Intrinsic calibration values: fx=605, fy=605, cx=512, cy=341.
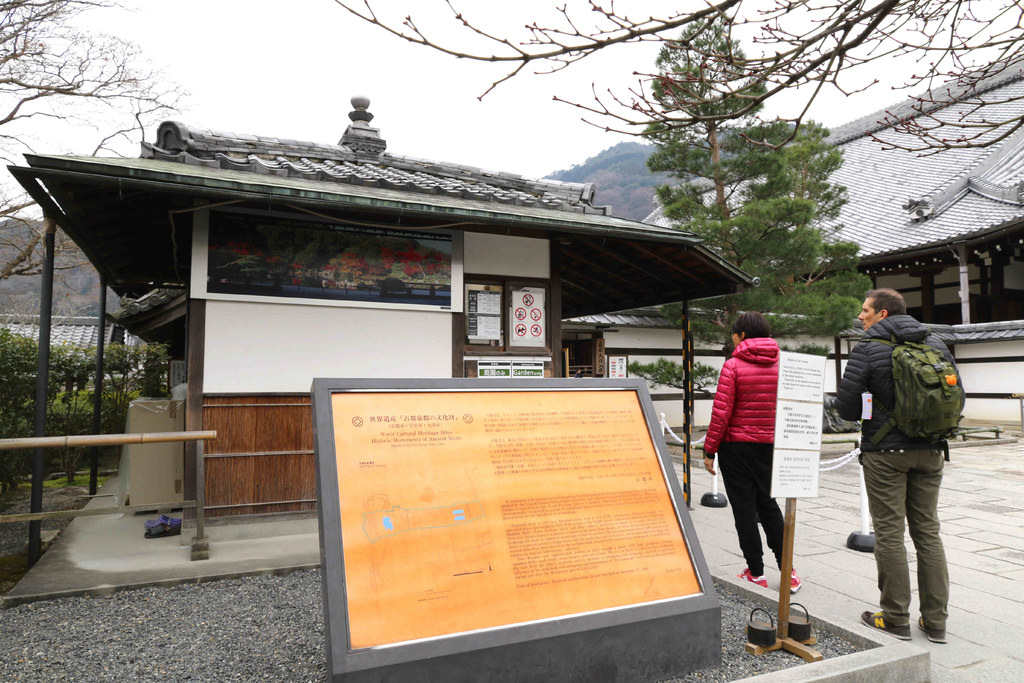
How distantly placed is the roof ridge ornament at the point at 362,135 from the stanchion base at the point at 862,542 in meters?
7.16

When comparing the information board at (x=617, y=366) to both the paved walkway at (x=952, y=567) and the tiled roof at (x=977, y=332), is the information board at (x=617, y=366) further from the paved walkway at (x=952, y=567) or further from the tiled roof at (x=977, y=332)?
the tiled roof at (x=977, y=332)

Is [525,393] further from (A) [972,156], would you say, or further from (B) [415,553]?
(A) [972,156]

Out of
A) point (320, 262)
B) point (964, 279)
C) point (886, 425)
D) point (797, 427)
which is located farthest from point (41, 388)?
point (964, 279)

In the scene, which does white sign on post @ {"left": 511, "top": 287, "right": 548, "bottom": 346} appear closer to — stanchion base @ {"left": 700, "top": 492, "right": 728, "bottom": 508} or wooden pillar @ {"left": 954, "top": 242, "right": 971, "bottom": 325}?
stanchion base @ {"left": 700, "top": 492, "right": 728, "bottom": 508}

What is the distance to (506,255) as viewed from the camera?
271 inches

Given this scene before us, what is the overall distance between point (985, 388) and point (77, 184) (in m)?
21.2

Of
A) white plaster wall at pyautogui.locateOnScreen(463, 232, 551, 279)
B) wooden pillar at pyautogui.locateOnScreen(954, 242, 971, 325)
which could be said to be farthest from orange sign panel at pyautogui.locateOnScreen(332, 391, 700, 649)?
wooden pillar at pyautogui.locateOnScreen(954, 242, 971, 325)

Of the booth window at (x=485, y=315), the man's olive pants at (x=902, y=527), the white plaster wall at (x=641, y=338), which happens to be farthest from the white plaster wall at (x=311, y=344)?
the white plaster wall at (x=641, y=338)

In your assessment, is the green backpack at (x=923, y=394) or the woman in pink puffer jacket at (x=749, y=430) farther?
the woman in pink puffer jacket at (x=749, y=430)

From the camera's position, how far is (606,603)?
2828mm

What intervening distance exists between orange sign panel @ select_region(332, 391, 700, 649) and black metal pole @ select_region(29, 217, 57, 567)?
370 centimetres

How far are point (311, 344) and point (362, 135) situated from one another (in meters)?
3.79

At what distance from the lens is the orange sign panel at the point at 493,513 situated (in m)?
2.54

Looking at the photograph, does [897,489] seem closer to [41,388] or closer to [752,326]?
[752,326]
